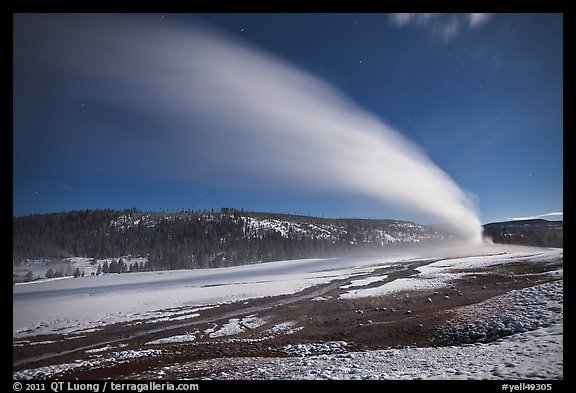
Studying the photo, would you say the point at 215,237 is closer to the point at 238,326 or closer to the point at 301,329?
the point at 238,326

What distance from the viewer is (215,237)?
63.2m

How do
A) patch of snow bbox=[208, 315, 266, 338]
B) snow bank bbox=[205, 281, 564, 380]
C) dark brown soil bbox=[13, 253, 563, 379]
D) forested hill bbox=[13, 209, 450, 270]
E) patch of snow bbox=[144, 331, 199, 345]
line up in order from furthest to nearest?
forested hill bbox=[13, 209, 450, 270] < patch of snow bbox=[208, 315, 266, 338] < patch of snow bbox=[144, 331, 199, 345] < dark brown soil bbox=[13, 253, 563, 379] < snow bank bbox=[205, 281, 564, 380]

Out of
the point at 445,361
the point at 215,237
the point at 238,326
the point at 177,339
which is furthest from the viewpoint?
the point at 215,237

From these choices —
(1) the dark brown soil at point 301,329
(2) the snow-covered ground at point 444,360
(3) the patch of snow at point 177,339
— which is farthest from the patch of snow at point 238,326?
(2) the snow-covered ground at point 444,360

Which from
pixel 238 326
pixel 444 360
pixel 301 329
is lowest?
pixel 238 326

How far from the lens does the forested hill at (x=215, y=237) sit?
40.3 meters

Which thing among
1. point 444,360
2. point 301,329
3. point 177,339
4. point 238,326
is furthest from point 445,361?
point 177,339

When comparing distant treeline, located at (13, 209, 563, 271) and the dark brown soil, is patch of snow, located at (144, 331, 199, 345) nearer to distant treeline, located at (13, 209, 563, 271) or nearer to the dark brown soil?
the dark brown soil

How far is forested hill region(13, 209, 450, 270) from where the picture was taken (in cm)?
4031

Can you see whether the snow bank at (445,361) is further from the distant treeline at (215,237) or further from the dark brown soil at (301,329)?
the distant treeline at (215,237)

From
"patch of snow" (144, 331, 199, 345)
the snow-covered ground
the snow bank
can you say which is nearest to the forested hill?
the snow-covered ground

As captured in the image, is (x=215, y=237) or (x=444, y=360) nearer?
(x=444, y=360)
